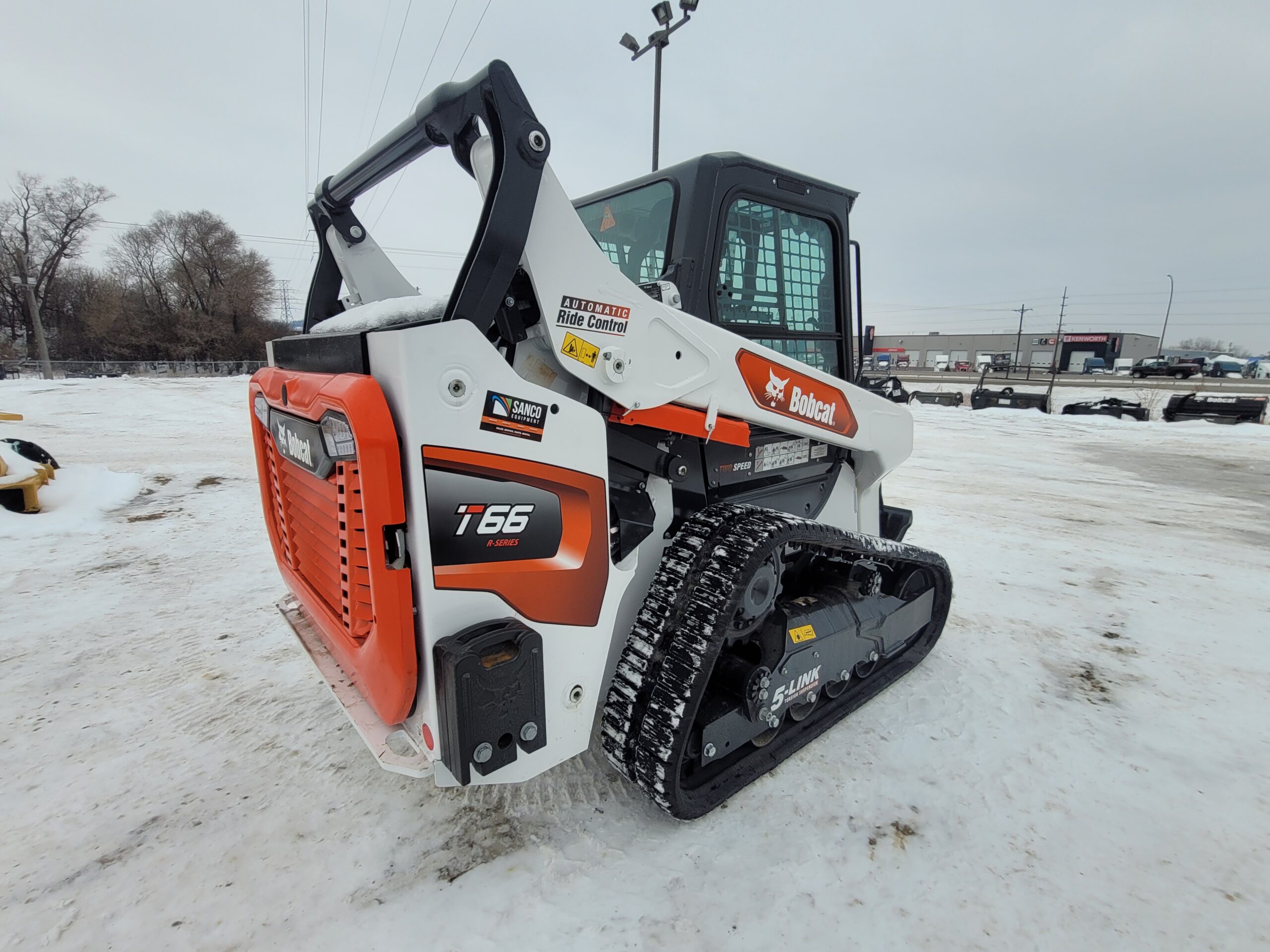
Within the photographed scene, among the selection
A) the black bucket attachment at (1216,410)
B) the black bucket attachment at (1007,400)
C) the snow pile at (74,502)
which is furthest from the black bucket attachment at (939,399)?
the snow pile at (74,502)

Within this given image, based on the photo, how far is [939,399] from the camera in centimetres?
1980

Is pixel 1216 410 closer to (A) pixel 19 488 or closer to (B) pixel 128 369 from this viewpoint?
(A) pixel 19 488

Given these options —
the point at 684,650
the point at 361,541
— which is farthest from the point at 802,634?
the point at 361,541

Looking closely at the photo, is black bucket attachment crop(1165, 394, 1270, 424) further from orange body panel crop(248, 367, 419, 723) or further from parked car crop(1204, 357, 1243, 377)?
parked car crop(1204, 357, 1243, 377)

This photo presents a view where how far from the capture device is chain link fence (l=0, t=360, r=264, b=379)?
30.2 m

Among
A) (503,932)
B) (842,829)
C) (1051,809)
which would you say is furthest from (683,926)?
(1051,809)

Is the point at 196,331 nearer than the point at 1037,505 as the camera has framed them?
No

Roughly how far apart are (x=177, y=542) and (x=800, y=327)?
542 cm

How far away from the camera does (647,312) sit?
81.9 inches

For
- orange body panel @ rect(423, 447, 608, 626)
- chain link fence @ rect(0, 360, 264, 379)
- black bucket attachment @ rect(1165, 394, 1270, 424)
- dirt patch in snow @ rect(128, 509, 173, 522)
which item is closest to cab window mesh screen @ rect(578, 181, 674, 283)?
orange body panel @ rect(423, 447, 608, 626)

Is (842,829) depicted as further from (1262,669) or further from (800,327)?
(1262,669)

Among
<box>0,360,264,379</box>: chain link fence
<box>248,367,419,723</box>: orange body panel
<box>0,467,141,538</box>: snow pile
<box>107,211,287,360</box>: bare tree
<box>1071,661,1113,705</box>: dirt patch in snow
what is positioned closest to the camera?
<box>248,367,419,723</box>: orange body panel

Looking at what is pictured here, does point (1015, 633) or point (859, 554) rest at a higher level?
point (859, 554)

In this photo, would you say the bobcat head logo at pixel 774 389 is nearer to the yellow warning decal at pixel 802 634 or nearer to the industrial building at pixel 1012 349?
the yellow warning decal at pixel 802 634
